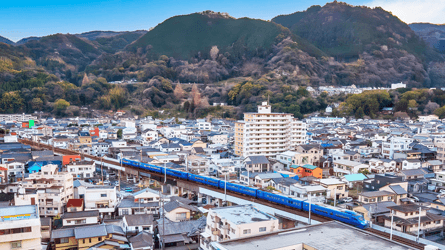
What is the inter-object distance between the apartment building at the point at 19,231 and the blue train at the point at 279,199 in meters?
8.11

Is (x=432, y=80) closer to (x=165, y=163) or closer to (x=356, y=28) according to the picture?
(x=356, y=28)

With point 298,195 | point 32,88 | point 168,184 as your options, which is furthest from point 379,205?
point 32,88

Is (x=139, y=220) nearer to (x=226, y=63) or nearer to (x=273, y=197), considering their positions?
(x=273, y=197)

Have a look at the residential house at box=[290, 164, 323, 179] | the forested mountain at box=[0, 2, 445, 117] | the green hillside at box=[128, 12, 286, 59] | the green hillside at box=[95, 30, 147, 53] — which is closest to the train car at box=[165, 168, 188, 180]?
the residential house at box=[290, 164, 323, 179]

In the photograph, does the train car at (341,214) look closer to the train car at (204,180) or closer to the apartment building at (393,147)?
the train car at (204,180)

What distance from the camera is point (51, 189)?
13930mm

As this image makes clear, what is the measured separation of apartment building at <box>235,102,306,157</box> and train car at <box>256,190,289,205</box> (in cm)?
1106

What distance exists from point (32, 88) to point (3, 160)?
122 feet

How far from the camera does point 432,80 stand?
77750 millimetres

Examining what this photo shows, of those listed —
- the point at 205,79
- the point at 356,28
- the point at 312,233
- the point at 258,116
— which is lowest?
the point at 312,233

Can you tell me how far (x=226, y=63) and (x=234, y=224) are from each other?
220 feet

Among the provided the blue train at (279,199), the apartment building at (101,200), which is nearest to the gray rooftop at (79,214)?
the apartment building at (101,200)

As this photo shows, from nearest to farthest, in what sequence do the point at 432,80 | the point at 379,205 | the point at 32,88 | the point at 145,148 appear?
the point at 379,205, the point at 145,148, the point at 32,88, the point at 432,80

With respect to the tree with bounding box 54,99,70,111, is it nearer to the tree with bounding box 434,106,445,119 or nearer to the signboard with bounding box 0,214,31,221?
the signboard with bounding box 0,214,31,221
